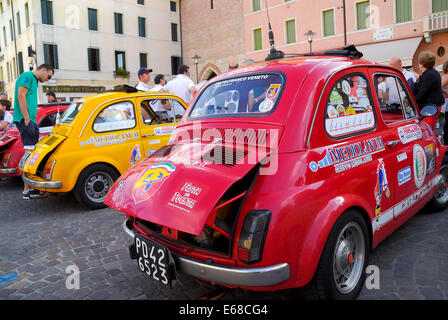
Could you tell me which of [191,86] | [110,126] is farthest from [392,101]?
[191,86]

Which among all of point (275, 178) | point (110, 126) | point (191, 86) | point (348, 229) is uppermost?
point (191, 86)

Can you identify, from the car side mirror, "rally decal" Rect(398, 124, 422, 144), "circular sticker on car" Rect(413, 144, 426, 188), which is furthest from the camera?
the car side mirror

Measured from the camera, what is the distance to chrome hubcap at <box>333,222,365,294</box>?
258cm

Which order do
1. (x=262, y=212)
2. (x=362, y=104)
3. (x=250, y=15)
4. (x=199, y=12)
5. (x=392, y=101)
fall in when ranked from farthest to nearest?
(x=199, y=12) < (x=250, y=15) < (x=392, y=101) < (x=362, y=104) < (x=262, y=212)

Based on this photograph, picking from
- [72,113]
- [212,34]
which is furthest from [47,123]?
[212,34]

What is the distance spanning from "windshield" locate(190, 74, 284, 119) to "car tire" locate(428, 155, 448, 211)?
2.75 metres

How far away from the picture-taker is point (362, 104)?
10.1 ft

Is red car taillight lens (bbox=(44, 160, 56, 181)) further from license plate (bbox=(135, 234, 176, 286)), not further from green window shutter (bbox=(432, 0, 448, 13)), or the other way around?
green window shutter (bbox=(432, 0, 448, 13))

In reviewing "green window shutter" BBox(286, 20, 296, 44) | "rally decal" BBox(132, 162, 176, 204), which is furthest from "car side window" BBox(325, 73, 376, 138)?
"green window shutter" BBox(286, 20, 296, 44)

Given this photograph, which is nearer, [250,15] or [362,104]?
[362,104]

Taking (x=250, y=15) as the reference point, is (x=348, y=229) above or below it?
below

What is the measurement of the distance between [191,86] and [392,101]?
451 centimetres

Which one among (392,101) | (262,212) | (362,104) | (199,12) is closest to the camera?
(262,212)
